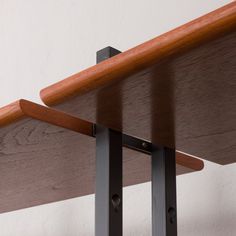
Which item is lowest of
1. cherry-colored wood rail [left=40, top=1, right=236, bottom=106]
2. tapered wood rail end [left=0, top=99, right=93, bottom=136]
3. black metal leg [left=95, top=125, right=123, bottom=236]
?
black metal leg [left=95, top=125, right=123, bottom=236]

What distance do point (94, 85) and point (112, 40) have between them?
0.99 meters

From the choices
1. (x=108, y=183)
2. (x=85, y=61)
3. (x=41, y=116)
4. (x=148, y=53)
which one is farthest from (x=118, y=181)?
(x=85, y=61)

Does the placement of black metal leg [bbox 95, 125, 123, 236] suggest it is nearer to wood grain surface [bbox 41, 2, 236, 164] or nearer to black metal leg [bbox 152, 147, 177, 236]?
wood grain surface [bbox 41, 2, 236, 164]

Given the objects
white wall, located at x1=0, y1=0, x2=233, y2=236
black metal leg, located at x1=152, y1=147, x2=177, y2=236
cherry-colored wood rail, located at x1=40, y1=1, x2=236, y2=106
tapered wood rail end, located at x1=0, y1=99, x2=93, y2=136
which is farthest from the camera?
white wall, located at x1=0, y1=0, x2=233, y2=236

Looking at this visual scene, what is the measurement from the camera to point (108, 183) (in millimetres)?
844

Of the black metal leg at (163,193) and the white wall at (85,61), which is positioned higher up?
the white wall at (85,61)

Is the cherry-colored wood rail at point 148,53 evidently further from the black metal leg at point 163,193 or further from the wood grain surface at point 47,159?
the black metal leg at point 163,193

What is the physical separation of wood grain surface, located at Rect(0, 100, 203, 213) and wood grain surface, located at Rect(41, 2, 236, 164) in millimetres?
53

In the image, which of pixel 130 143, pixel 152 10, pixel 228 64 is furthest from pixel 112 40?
pixel 228 64

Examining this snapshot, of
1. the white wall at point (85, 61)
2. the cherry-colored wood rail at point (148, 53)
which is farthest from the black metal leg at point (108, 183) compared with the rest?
the white wall at point (85, 61)

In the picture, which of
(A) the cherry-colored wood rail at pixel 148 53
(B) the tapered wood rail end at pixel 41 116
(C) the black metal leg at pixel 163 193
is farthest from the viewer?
(C) the black metal leg at pixel 163 193

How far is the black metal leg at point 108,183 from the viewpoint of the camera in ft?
2.73

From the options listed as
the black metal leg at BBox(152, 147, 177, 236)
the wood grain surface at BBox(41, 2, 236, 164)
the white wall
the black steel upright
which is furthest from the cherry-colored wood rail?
the white wall

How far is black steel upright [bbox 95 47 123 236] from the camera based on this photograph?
0.83m
